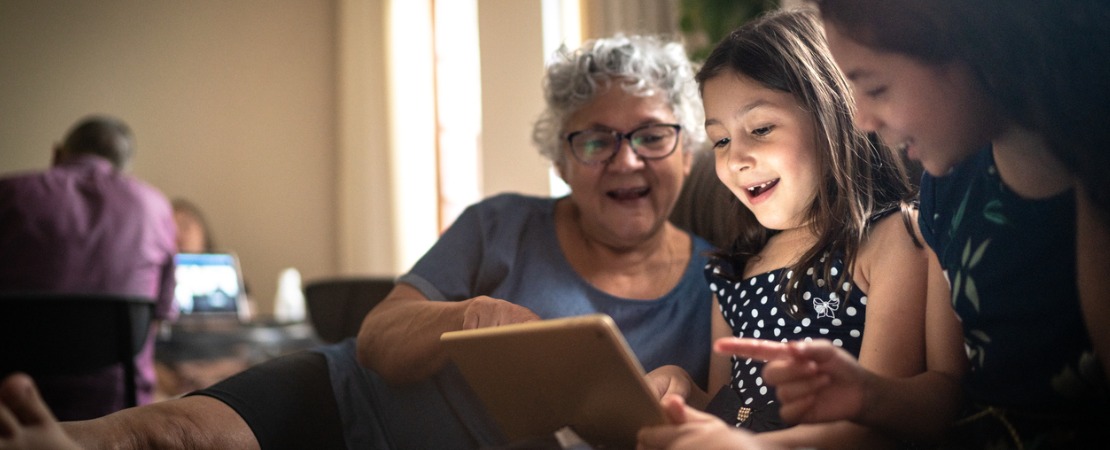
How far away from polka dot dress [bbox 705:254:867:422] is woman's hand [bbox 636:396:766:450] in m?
0.27

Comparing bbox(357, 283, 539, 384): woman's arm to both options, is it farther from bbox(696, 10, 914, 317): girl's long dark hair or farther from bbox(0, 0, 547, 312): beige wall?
bbox(0, 0, 547, 312): beige wall

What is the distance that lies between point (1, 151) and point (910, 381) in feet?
20.2

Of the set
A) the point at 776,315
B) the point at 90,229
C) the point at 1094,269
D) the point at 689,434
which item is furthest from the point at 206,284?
the point at 1094,269

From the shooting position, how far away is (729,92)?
1.18 metres

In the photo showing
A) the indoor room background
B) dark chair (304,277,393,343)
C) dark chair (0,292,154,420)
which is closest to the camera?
dark chair (0,292,154,420)

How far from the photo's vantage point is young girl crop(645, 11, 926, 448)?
104 cm

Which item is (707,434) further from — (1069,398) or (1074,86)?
A: (1074,86)

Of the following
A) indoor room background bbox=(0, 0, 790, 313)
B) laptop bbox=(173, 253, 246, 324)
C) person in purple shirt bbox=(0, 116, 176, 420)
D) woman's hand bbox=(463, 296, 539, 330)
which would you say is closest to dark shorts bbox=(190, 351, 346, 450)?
woman's hand bbox=(463, 296, 539, 330)

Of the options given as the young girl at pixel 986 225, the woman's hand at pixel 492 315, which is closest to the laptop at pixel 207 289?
the woman's hand at pixel 492 315

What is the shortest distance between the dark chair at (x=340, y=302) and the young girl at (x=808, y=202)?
1.49 meters

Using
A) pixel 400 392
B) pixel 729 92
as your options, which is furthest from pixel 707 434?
pixel 400 392

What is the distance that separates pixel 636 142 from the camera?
1.66m

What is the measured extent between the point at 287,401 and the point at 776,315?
28.9 inches

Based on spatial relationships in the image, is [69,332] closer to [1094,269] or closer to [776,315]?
[776,315]
